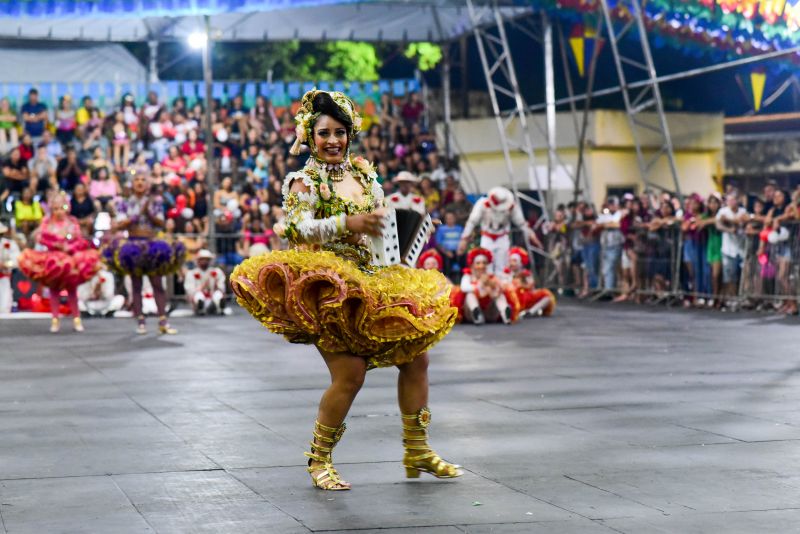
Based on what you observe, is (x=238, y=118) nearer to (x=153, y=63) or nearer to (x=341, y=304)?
(x=153, y=63)

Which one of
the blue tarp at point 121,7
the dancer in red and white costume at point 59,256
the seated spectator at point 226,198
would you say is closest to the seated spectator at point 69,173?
the seated spectator at point 226,198

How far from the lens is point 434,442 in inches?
321

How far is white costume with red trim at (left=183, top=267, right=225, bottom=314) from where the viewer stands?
2203cm

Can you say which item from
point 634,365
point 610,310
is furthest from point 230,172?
point 634,365

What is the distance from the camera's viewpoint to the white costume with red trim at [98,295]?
22.3m

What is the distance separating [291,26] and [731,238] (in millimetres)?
14808

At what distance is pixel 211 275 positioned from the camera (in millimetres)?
22344

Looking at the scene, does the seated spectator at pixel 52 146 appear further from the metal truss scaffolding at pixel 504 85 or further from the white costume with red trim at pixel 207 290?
the metal truss scaffolding at pixel 504 85

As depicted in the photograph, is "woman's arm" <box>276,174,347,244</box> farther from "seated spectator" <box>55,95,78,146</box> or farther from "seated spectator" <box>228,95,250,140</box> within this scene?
"seated spectator" <box>228,95,250,140</box>

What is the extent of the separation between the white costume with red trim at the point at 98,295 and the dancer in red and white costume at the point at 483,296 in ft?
20.8

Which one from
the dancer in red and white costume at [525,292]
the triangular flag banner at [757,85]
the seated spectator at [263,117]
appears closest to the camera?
the dancer in red and white costume at [525,292]

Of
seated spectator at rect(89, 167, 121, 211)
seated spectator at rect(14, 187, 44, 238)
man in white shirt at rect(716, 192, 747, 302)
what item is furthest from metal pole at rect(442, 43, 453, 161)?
man in white shirt at rect(716, 192, 747, 302)

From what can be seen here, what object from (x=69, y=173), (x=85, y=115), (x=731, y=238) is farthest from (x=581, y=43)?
(x=85, y=115)

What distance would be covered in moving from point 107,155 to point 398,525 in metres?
24.6
